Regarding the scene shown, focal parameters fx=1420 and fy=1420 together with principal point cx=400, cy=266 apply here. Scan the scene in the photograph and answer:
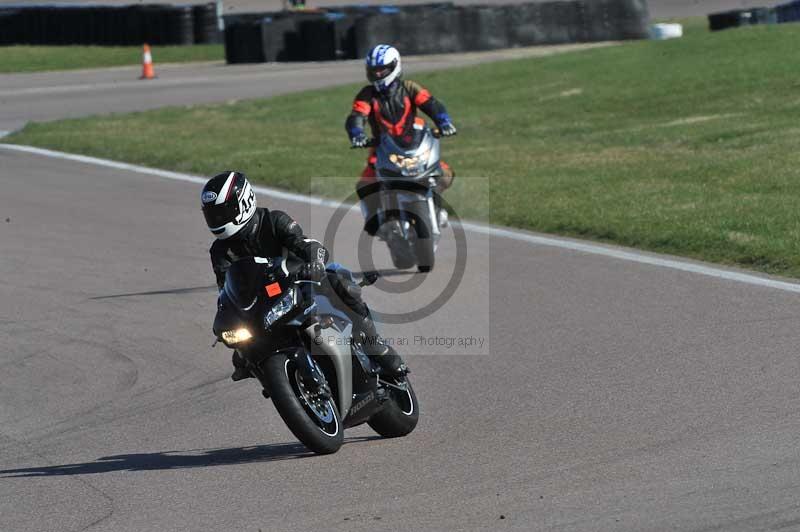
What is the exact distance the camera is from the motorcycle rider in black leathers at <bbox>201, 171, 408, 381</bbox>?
6.81 meters

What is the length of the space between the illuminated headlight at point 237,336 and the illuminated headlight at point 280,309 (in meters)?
0.10

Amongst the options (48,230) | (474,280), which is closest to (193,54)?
(48,230)

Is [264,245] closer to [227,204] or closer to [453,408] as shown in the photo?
[227,204]

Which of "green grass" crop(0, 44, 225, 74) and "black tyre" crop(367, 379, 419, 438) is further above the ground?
"green grass" crop(0, 44, 225, 74)

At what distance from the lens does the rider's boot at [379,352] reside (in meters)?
7.15

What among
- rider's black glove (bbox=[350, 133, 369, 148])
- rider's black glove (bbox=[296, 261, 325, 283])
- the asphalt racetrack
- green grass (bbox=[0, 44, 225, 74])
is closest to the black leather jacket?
rider's black glove (bbox=[296, 261, 325, 283])

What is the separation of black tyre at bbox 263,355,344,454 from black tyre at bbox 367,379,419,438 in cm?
32

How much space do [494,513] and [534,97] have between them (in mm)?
20303

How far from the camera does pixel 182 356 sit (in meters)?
9.35

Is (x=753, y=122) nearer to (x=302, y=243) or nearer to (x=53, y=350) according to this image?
(x=53, y=350)

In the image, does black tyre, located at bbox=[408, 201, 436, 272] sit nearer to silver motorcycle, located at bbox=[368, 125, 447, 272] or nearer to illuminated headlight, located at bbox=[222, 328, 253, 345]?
silver motorcycle, located at bbox=[368, 125, 447, 272]

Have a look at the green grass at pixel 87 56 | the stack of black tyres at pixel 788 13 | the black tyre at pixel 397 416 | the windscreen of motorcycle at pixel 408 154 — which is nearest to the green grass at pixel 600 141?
the windscreen of motorcycle at pixel 408 154

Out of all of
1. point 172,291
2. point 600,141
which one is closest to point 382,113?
point 172,291

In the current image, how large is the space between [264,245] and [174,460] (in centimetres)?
117
